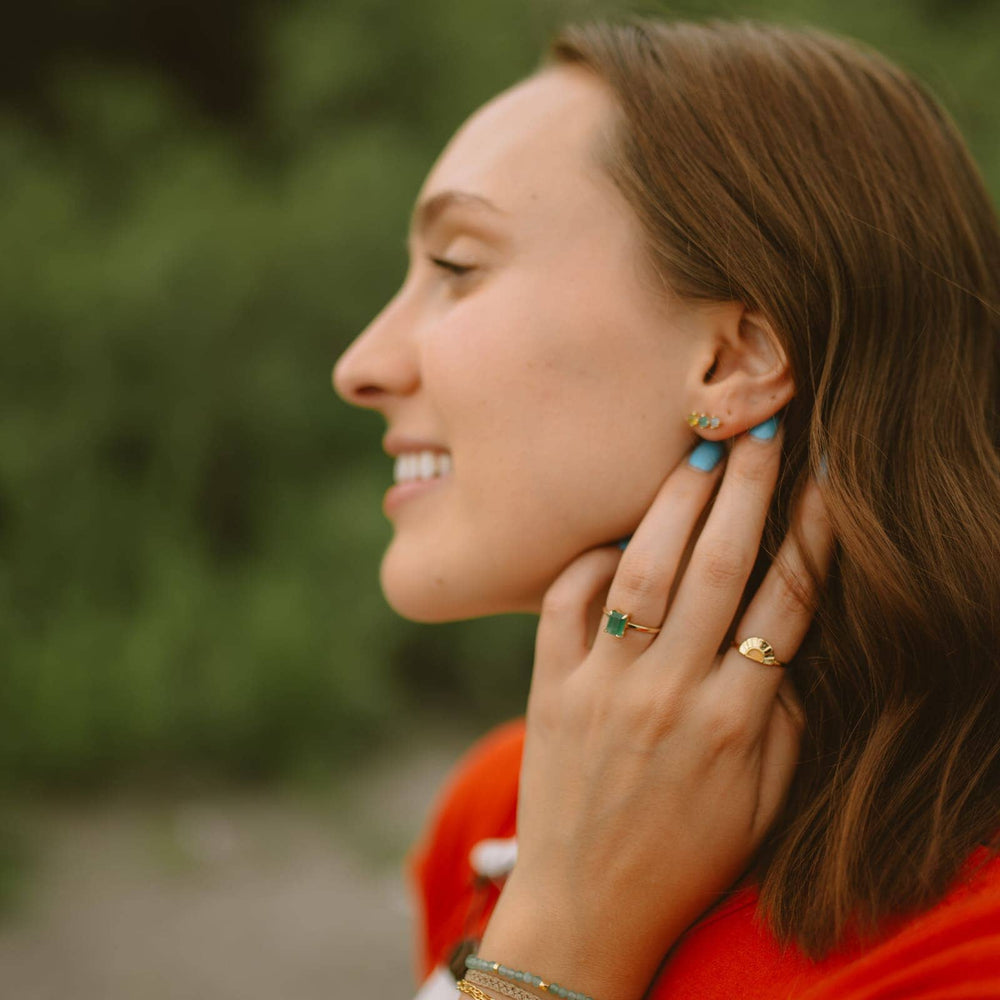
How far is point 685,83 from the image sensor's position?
4.25 feet

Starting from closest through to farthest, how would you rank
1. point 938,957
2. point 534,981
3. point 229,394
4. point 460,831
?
point 938,957
point 534,981
point 460,831
point 229,394

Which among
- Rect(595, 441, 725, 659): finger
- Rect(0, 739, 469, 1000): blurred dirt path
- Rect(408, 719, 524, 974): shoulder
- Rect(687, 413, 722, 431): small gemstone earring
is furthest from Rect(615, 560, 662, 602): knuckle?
Rect(0, 739, 469, 1000): blurred dirt path

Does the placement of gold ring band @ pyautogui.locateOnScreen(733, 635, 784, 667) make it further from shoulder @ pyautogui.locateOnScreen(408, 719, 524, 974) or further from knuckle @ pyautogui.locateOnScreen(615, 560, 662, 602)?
shoulder @ pyautogui.locateOnScreen(408, 719, 524, 974)

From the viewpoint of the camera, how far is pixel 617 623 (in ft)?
3.90

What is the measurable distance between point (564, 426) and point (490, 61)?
370 cm

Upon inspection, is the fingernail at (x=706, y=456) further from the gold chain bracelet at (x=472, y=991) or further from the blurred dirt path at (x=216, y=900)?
the blurred dirt path at (x=216, y=900)

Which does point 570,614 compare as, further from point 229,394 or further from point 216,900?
point 229,394

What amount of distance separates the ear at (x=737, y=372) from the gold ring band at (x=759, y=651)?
0.91 ft

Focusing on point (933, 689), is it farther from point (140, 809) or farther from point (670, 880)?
point (140, 809)

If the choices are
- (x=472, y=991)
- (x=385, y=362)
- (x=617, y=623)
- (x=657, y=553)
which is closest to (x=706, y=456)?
(x=657, y=553)

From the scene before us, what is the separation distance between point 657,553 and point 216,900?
93.6 inches

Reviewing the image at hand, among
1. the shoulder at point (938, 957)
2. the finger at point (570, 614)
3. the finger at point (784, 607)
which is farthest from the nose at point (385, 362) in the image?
the shoulder at point (938, 957)

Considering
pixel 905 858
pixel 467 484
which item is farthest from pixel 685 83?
pixel 905 858

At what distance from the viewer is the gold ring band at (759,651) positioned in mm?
1149
